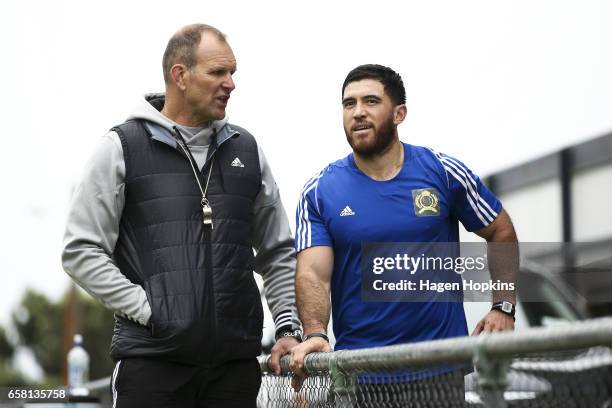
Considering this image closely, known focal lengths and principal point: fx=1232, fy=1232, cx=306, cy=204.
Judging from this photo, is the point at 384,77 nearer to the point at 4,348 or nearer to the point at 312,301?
the point at 312,301

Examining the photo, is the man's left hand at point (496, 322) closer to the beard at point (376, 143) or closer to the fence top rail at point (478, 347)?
the beard at point (376, 143)

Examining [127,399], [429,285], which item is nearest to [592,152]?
[429,285]

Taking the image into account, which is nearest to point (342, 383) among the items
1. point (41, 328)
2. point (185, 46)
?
point (185, 46)

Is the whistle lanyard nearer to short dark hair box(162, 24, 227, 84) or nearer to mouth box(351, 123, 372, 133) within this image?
short dark hair box(162, 24, 227, 84)

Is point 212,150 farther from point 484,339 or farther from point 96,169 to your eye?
point 484,339

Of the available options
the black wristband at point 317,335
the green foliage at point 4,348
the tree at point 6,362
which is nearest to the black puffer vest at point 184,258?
the black wristband at point 317,335

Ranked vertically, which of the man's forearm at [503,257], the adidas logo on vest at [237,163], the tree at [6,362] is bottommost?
the tree at [6,362]

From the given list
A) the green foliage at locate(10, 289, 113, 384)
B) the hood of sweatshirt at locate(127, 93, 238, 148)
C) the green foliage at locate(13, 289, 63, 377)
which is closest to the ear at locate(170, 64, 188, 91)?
the hood of sweatshirt at locate(127, 93, 238, 148)

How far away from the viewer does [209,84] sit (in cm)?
475

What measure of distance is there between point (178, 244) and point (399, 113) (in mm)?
1339

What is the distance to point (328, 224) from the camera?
5.09 meters

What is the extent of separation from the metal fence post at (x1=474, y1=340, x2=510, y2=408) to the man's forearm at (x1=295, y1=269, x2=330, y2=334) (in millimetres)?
1846

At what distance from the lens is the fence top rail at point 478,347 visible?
8.78ft

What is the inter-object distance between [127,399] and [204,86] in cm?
123
